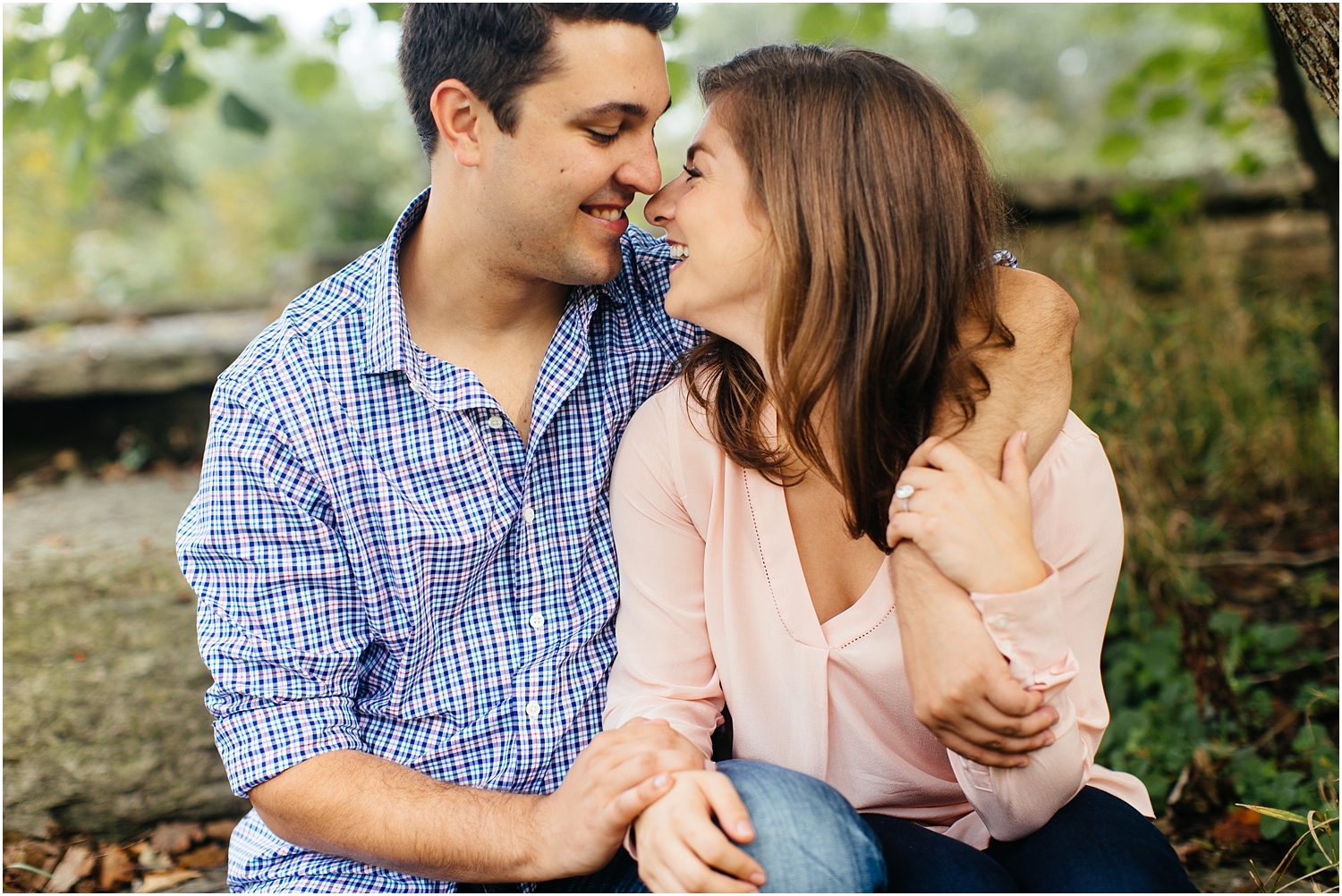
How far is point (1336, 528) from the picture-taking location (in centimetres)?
336

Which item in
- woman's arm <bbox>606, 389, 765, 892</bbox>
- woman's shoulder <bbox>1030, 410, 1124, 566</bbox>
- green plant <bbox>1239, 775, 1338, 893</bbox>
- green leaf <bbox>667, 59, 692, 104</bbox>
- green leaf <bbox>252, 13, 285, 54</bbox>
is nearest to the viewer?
woman's shoulder <bbox>1030, 410, 1124, 566</bbox>

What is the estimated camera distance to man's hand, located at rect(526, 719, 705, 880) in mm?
1505

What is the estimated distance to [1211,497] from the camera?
3.48 meters

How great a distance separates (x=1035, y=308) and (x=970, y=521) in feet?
1.58

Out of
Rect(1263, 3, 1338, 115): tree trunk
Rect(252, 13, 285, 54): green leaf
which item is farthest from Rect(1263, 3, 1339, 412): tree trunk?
Rect(252, 13, 285, 54): green leaf

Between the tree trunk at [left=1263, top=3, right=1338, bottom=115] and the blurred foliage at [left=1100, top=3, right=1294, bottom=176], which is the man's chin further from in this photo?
the blurred foliage at [left=1100, top=3, right=1294, bottom=176]

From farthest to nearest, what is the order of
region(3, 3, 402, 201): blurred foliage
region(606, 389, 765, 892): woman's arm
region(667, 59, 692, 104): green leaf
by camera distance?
region(667, 59, 692, 104): green leaf, region(3, 3, 402, 201): blurred foliage, region(606, 389, 765, 892): woman's arm

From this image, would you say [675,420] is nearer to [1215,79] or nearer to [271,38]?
[271,38]

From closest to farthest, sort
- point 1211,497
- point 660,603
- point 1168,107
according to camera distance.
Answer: point 660,603
point 1211,497
point 1168,107

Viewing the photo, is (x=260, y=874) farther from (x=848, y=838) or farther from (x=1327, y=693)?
(x=1327, y=693)

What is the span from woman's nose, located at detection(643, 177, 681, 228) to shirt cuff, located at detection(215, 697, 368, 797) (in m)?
1.05

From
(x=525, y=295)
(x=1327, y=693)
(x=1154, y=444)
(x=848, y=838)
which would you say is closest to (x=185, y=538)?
(x=525, y=295)

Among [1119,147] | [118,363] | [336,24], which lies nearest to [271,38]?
[336,24]

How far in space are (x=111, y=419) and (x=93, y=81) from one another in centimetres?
135
